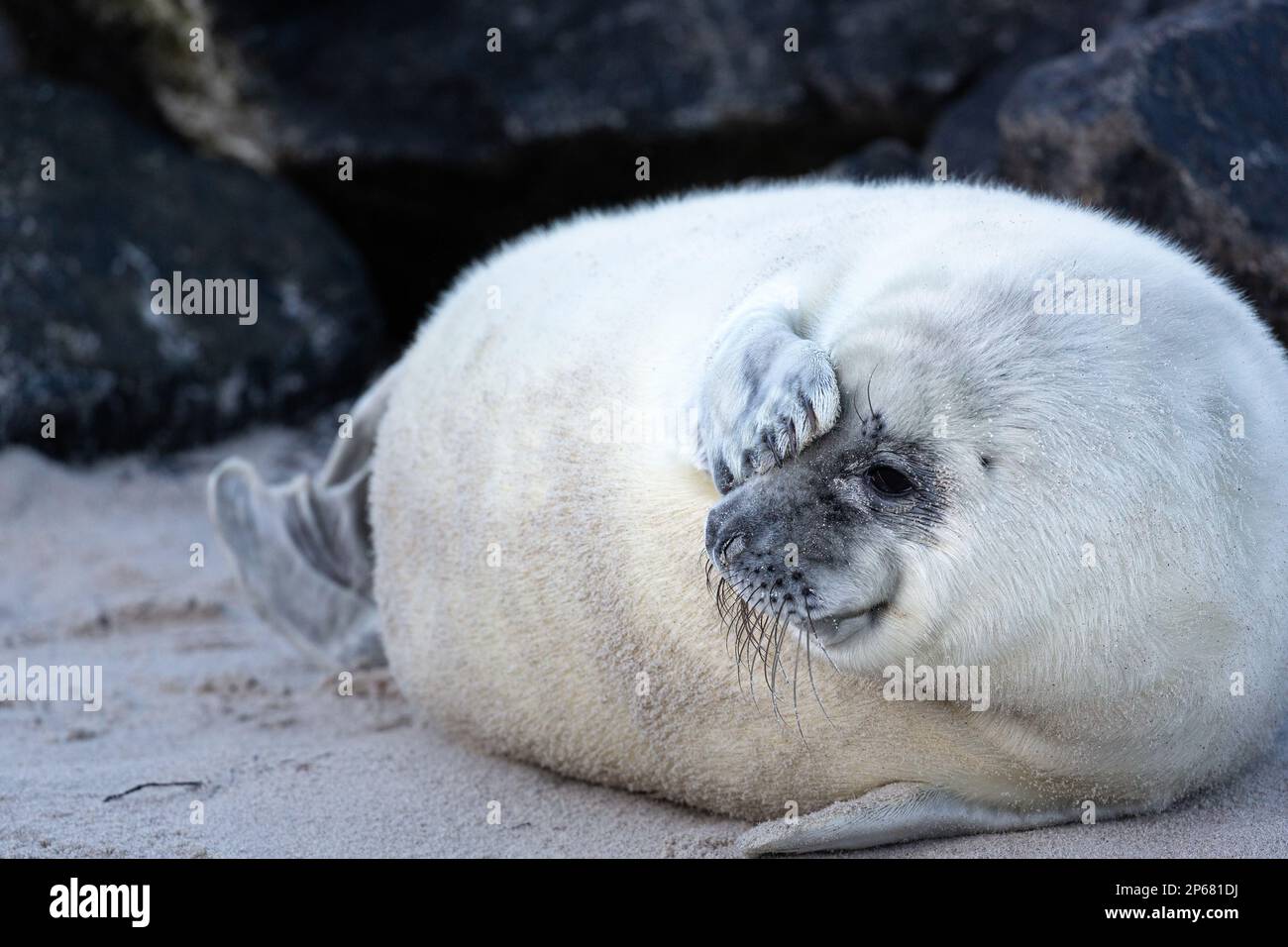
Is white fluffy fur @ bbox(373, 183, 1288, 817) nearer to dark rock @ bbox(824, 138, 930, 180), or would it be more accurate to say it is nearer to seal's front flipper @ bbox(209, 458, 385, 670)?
seal's front flipper @ bbox(209, 458, 385, 670)

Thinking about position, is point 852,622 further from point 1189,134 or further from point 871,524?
point 1189,134

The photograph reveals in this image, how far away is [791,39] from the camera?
6.36 meters

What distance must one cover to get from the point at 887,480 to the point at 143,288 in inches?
169

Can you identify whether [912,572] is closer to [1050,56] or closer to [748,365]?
[748,365]

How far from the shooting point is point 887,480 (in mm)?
2541

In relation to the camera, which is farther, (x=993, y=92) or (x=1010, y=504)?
(x=993, y=92)

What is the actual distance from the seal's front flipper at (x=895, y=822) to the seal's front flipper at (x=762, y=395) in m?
0.66

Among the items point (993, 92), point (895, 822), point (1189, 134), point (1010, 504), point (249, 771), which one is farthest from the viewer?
point (993, 92)

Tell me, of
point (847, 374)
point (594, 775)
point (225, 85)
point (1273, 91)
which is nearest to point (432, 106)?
point (225, 85)

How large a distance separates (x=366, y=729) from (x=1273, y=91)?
3102 millimetres

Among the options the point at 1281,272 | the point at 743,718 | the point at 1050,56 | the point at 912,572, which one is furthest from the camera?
the point at 1050,56

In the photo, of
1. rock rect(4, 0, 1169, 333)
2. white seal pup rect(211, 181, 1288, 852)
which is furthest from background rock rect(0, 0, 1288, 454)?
white seal pup rect(211, 181, 1288, 852)

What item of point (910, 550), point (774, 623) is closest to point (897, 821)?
point (774, 623)

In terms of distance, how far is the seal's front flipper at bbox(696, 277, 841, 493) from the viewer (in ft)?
8.27
